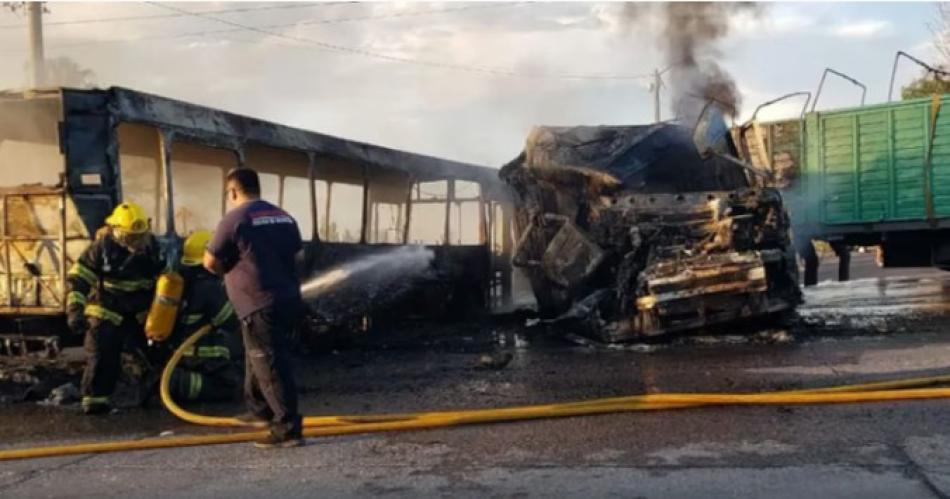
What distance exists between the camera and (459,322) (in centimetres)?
1267

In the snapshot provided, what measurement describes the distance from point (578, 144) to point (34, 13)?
15356mm

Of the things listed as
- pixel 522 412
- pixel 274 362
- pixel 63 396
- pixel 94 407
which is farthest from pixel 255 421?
pixel 63 396

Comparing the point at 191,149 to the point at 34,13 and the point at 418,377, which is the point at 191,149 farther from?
the point at 34,13

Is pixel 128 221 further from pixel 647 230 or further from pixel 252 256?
pixel 647 230

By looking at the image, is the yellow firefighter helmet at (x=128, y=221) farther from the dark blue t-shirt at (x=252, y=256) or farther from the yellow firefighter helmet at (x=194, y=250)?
the dark blue t-shirt at (x=252, y=256)

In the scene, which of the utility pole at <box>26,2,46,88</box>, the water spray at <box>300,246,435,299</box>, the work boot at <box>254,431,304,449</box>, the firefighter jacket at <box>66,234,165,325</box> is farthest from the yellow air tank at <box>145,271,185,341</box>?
the utility pole at <box>26,2,46,88</box>

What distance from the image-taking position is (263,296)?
4.95 meters

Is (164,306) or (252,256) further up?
(252,256)

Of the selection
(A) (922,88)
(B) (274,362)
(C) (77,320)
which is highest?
(A) (922,88)

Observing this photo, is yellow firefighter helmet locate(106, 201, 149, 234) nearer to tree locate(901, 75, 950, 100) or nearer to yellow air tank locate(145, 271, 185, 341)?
yellow air tank locate(145, 271, 185, 341)

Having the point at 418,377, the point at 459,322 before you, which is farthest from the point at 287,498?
the point at 459,322

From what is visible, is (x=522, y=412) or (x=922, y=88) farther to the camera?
(x=922, y=88)

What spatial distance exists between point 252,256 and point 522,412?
183cm

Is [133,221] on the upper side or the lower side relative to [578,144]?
lower
